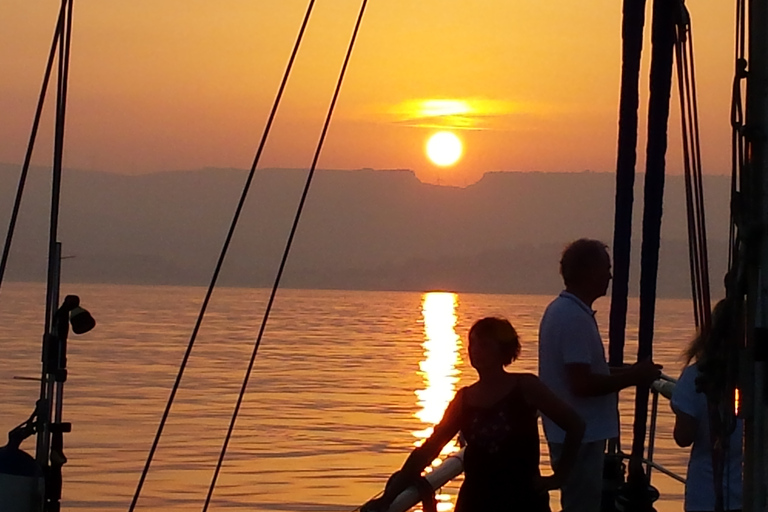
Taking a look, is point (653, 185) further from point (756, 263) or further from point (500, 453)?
point (756, 263)

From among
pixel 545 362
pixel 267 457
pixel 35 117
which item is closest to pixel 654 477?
pixel 267 457

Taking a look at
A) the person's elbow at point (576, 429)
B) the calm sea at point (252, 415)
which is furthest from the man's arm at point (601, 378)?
the calm sea at point (252, 415)

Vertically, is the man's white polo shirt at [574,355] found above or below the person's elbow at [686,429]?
above

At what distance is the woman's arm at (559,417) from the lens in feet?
17.8

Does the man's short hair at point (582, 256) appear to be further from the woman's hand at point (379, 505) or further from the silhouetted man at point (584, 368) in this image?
the woman's hand at point (379, 505)

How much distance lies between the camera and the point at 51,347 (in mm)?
5535

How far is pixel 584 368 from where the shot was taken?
6.31m

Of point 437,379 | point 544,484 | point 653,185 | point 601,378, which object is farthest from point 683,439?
point 437,379

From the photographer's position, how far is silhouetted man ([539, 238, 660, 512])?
249 inches

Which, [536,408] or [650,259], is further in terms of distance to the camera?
[650,259]

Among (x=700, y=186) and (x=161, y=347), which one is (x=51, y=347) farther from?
(x=161, y=347)

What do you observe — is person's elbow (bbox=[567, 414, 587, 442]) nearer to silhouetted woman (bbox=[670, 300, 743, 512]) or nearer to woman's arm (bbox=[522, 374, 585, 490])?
woman's arm (bbox=[522, 374, 585, 490])

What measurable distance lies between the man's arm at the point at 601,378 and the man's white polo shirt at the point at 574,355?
39 mm

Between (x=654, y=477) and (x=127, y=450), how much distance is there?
306 inches
